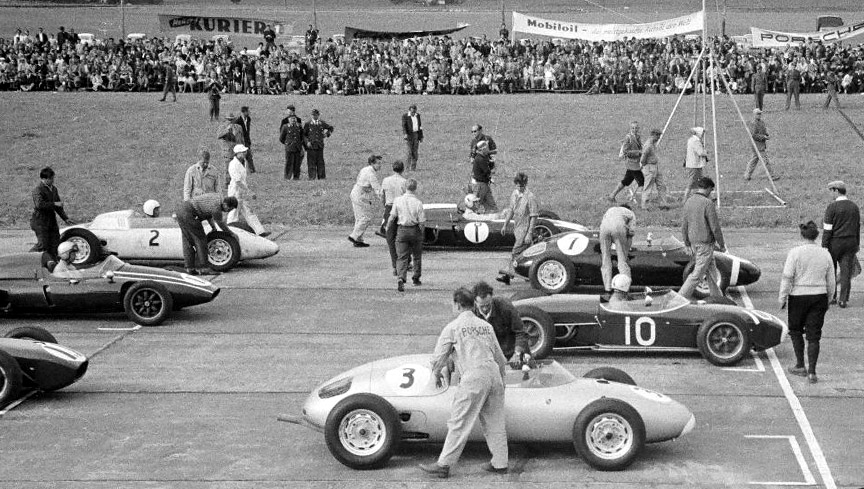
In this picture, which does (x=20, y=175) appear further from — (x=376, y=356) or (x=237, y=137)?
(x=376, y=356)

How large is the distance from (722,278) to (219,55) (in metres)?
31.8

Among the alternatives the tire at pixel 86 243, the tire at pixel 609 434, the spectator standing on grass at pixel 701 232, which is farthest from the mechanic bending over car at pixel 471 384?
the tire at pixel 86 243

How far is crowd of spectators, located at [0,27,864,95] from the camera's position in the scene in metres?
42.9

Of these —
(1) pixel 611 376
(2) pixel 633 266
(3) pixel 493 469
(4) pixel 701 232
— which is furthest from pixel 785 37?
(3) pixel 493 469

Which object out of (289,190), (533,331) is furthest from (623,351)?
(289,190)

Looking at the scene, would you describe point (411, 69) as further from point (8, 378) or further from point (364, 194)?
point (8, 378)

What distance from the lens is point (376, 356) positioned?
13.7m

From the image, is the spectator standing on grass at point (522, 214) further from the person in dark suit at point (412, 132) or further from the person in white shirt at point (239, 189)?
the person in dark suit at point (412, 132)

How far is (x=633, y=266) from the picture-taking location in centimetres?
1661

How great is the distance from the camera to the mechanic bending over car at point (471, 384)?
952 cm

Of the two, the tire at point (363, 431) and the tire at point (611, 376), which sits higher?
the tire at point (611, 376)

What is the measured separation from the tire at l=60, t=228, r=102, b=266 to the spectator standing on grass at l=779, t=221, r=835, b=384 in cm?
1096

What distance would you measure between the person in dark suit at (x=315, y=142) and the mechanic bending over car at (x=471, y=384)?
59.7 feet

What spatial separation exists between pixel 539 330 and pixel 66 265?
245 inches
